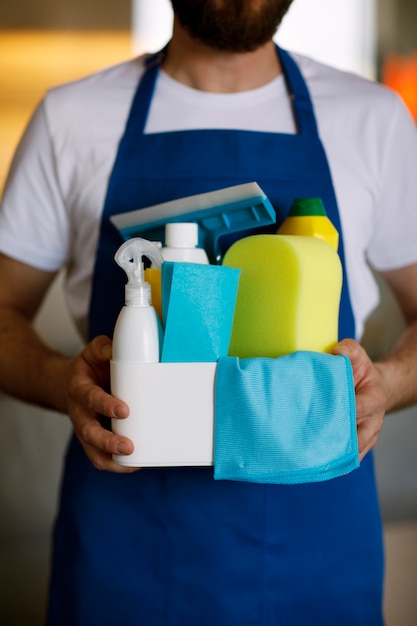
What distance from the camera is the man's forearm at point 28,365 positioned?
99 centimetres

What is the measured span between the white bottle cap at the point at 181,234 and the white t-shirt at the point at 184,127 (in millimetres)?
291

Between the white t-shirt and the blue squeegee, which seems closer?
the blue squeegee

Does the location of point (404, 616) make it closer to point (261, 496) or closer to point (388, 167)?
point (261, 496)

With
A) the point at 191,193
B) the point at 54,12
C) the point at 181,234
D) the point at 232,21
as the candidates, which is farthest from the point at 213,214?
the point at 54,12

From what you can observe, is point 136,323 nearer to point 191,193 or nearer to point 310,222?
point 310,222

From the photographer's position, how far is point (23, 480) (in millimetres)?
1874

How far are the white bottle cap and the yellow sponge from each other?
0.14ft

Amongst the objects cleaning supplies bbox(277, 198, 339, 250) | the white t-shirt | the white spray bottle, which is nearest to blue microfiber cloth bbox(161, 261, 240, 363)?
the white spray bottle

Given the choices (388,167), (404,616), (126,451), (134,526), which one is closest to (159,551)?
(134,526)

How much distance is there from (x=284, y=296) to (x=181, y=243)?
11 cm

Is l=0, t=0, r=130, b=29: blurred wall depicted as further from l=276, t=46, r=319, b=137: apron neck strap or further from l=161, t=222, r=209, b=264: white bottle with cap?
l=161, t=222, r=209, b=264: white bottle with cap

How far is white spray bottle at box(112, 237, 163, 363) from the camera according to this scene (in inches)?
26.2

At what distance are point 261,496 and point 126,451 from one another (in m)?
0.31

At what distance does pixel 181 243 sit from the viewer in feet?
2.44
